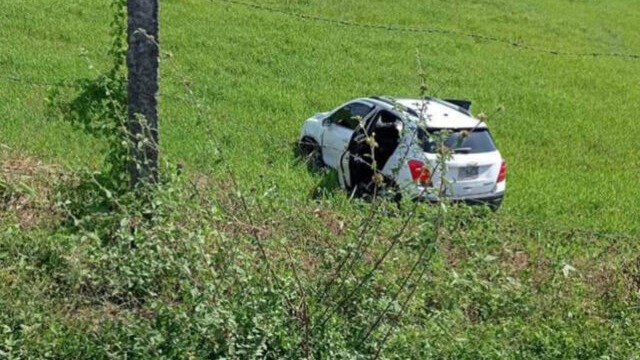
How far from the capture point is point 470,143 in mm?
9414

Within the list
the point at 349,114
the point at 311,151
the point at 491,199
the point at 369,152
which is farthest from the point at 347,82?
the point at 369,152

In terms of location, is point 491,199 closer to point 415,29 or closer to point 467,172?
point 467,172

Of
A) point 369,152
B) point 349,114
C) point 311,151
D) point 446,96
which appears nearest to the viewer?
point 369,152

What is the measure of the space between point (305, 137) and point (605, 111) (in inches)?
367

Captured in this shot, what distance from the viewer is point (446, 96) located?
16312mm

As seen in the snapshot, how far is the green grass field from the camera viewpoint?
5.11m

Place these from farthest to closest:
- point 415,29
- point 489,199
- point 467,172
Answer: point 415,29, point 489,199, point 467,172

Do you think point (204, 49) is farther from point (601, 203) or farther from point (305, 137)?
point (601, 203)

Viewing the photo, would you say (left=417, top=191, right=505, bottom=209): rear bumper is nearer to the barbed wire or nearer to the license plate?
the license plate

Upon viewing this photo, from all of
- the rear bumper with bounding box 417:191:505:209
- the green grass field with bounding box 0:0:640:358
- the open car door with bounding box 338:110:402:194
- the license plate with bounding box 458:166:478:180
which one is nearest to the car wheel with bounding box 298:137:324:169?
the green grass field with bounding box 0:0:640:358

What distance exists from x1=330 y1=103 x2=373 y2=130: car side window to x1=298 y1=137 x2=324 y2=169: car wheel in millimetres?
495

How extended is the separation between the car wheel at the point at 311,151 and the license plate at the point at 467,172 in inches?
88.9

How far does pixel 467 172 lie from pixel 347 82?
23.9ft

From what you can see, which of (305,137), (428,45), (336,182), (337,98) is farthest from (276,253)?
(428,45)
